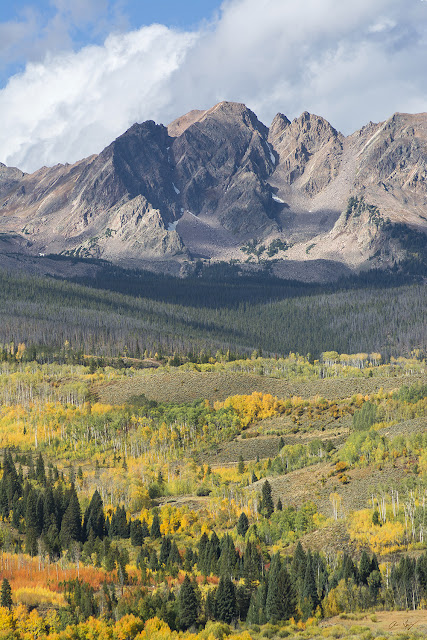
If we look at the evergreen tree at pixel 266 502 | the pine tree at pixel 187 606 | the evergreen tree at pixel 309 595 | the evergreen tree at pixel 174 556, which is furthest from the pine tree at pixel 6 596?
the evergreen tree at pixel 266 502

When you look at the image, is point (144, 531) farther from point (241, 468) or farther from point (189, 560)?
point (241, 468)

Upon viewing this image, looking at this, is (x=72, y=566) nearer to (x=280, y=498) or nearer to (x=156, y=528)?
(x=156, y=528)

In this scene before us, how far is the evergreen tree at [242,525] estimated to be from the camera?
143m

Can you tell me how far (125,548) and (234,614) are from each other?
35090 millimetres

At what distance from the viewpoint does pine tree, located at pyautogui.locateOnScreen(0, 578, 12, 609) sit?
361 feet

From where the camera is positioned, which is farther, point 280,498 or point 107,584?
point 280,498

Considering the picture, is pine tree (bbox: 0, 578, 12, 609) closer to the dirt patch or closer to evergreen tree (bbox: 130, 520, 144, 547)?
evergreen tree (bbox: 130, 520, 144, 547)

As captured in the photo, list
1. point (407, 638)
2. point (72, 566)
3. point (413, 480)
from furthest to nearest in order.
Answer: point (413, 480) → point (72, 566) → point (407, 638)

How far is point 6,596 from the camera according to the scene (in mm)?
110812

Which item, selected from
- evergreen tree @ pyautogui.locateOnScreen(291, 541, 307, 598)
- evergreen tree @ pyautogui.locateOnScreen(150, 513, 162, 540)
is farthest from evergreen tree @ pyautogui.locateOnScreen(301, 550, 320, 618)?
evergreen tree @ pyautogui.locateOnScreen(150, 513, 162, 540)

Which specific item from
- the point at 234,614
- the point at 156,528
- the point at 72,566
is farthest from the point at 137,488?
the point at 234,614

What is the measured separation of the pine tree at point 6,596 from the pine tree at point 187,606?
21561 mm

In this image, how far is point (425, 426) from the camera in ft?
559

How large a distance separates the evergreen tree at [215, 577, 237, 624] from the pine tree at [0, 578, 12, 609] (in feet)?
86.3
